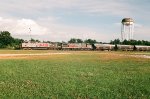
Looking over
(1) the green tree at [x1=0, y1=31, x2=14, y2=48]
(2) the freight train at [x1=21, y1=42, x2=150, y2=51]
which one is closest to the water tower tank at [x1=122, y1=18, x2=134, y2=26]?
(2) the freight train at [x1=21, y1=42, x2=150, y2=51]

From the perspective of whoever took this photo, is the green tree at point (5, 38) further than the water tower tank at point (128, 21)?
Yes

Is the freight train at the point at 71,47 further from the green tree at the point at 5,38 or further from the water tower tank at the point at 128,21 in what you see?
the green tree at the point at 5,38

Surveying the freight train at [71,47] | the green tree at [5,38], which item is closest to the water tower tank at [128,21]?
the freight train at [71,47]

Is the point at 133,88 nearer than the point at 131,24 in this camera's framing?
Yes

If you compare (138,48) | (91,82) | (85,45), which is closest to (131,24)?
(138,48)

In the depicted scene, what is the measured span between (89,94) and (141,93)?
2564 millimetres

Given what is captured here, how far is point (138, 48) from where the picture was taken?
125500mm

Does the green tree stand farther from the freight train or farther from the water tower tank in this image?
the water tower tank

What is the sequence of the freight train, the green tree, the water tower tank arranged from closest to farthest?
the freight train < the water tower tank < the green tree

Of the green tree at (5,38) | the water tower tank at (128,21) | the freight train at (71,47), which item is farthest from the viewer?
the green tree at (5,38)

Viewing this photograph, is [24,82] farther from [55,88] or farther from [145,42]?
[145,42]

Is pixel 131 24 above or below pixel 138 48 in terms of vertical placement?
above

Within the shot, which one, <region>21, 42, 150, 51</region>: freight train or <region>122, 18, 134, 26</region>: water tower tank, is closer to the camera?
<region>21, 42, 150, 51</region>: freight train

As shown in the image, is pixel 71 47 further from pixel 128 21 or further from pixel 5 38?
pixel 5 38
